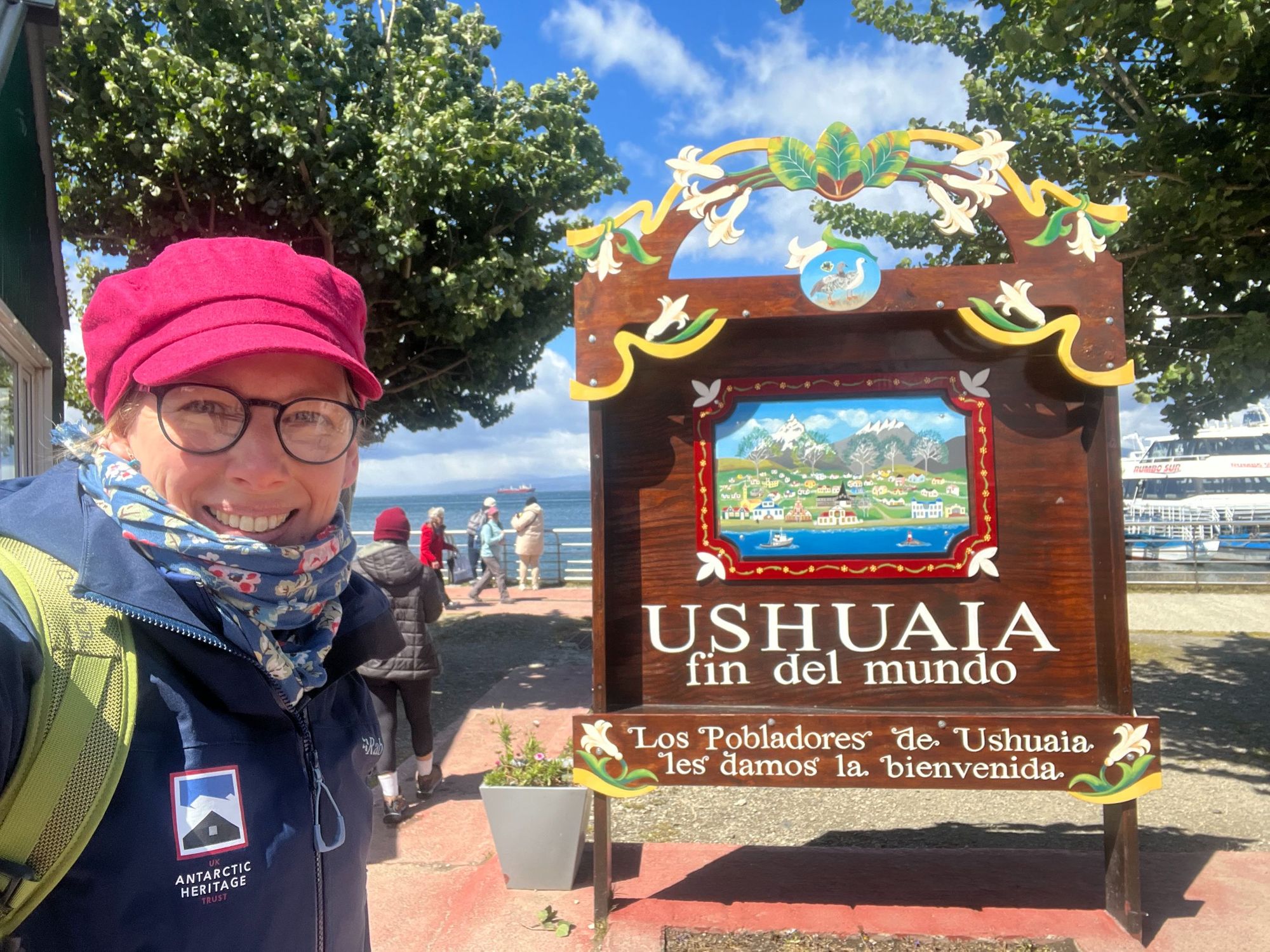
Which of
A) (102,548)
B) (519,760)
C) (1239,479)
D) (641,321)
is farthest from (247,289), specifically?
(1239,479)

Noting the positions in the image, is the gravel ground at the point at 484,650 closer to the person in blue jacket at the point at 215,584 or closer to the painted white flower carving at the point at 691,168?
the painted white flower carving at the point at 691,168

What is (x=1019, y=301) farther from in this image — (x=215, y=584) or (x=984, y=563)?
(x=215, y=584)

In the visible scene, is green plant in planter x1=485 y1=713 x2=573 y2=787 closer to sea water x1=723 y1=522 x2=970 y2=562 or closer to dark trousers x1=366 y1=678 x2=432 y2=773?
dark trousers x1=366 y1=678 x2=432 y2=773

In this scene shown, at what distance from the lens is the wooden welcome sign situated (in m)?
3.31

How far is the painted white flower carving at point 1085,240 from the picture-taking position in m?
3.29

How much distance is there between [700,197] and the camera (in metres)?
3.43

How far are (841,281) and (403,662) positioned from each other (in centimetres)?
322

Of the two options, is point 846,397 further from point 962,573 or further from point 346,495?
point 346,495

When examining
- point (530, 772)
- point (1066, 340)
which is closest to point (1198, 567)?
point (1066, 340)

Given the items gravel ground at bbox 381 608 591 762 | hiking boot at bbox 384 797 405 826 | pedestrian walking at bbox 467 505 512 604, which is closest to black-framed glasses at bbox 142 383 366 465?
hiking boot at bbox 384 797 405 826

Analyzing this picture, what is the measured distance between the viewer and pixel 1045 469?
3447mm

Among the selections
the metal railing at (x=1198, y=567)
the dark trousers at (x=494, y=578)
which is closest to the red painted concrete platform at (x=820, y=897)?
the dark trousers at (x=494, y=578)

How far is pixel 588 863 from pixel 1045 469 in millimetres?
2777

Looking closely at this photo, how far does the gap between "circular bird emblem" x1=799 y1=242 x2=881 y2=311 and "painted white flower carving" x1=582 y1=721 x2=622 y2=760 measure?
1915 millimetres
